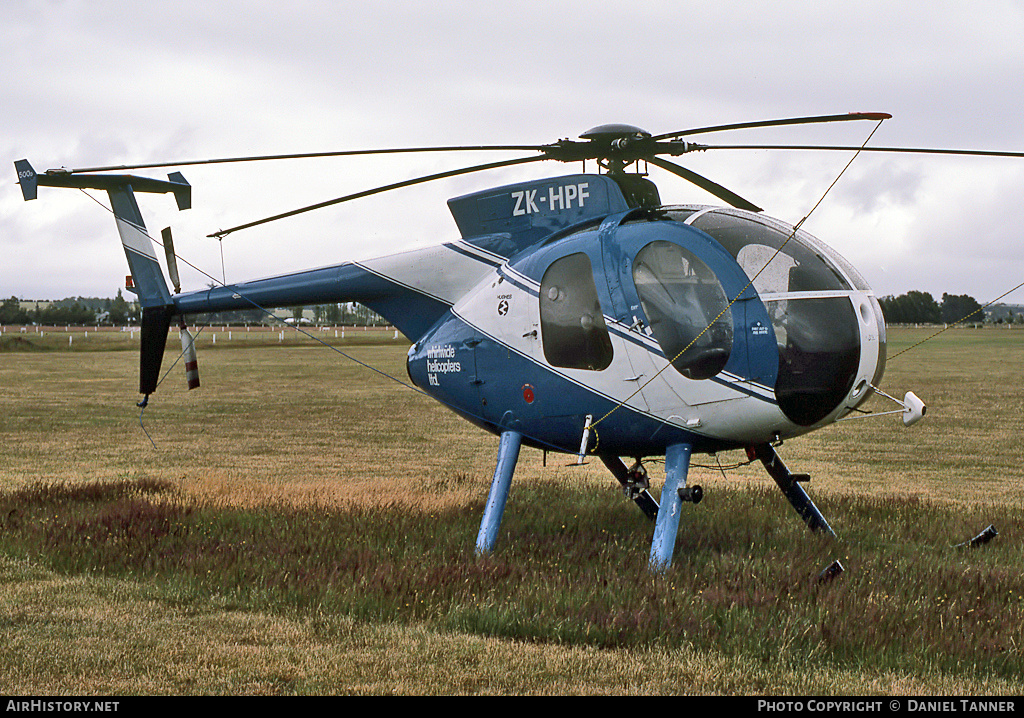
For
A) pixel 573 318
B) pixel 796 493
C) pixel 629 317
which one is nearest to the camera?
pixel 629 317

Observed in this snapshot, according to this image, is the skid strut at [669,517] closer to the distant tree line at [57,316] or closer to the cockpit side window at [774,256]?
the cockpit side window at [774,256]

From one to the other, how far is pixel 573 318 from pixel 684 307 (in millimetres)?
1178

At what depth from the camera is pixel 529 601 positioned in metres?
7.77

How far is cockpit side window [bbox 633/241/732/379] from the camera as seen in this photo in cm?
819

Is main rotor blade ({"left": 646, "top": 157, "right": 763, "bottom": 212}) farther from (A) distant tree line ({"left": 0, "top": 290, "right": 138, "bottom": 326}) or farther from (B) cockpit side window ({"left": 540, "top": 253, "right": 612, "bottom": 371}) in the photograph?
(A) distant tree line ({"left": 0, "top": 290, "right": 138, "bottom": 326})

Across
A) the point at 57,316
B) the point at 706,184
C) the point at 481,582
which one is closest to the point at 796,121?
the point at 706,184

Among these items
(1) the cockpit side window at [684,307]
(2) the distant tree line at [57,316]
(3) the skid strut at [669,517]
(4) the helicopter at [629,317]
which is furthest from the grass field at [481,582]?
(2) the distant tree line at [57,316]

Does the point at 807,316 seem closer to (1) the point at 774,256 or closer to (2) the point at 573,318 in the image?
(1) the point at 774,256

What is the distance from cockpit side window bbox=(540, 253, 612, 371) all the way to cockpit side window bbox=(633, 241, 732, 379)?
21.5 inches

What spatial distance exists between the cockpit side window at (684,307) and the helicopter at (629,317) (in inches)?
0.5

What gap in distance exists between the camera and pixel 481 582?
8.32 metres

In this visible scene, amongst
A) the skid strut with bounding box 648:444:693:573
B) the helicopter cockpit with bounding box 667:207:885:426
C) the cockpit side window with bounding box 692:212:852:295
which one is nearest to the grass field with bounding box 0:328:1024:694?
the skid strut with bounding box 648:444:693:573
